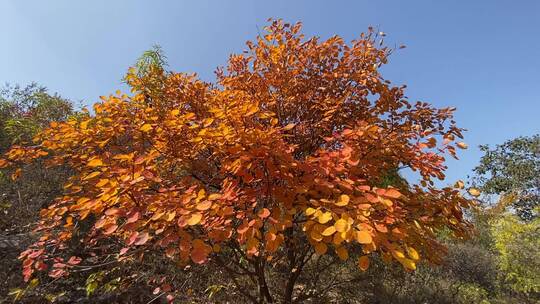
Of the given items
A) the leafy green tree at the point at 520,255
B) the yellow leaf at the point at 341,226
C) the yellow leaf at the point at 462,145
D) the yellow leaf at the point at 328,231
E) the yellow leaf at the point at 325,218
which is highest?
the leafy green tree at the point at 520,255

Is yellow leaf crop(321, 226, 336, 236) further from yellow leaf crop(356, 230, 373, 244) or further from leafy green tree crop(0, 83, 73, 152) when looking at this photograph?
leafy green tree crop(0, 83, 73, 152)

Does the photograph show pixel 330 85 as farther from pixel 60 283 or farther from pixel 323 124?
pixel 60 283

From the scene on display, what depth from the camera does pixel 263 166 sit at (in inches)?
86.7

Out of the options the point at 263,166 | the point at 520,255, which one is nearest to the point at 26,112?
the point at 263,166

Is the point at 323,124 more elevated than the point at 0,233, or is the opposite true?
the point at 323,124

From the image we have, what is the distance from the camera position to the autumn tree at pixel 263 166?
1756 mm

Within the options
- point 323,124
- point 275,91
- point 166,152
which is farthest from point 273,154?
point 275,91

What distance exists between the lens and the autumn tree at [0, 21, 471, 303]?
1.76 meters

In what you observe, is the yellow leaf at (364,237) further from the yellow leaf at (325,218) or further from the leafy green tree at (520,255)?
the leafy green tree at (520,255)

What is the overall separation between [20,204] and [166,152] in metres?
5.49

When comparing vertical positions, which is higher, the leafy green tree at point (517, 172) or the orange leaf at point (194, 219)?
the leafy green tree at point (517, 172)

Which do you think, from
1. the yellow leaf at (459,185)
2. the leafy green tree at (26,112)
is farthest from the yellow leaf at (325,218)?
the leafy green tree at (26,112)

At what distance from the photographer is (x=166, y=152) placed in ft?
9.23

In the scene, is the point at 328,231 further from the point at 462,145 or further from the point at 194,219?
the point at 462,145
